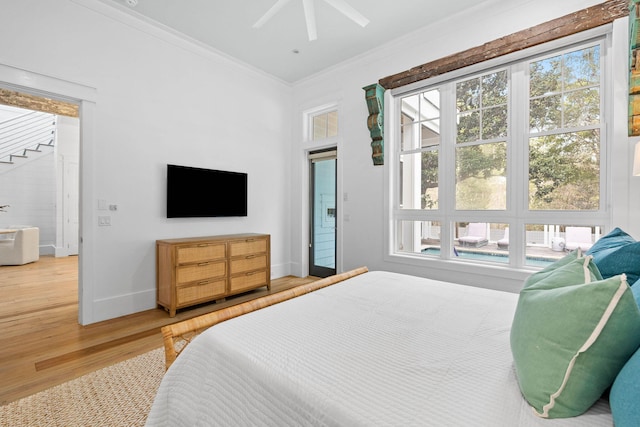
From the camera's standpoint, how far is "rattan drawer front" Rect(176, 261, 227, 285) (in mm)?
3193

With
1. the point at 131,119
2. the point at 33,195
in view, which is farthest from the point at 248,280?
the point at 33,195

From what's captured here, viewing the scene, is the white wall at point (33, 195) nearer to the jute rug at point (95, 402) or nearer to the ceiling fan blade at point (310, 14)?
the jute rug at point (95, 402)

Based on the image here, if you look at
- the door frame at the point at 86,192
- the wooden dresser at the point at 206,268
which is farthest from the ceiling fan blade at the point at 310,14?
the wooden dresser at the point at 206,268

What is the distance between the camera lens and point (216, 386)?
3.43 ft

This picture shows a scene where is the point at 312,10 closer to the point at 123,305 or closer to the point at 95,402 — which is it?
the point at 95,402

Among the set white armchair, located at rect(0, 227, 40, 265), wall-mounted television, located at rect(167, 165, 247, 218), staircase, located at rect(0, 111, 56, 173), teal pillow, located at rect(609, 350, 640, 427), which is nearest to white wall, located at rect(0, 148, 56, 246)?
staircase, located at rect(0, 111, 56, 173)

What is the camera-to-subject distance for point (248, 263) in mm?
3830

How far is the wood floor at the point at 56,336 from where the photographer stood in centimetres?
202

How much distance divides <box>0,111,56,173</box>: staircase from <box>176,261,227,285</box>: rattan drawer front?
21.3 feet

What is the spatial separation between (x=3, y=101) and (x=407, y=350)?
6.84m

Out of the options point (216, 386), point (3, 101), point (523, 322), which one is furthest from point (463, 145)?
point (3, 101)

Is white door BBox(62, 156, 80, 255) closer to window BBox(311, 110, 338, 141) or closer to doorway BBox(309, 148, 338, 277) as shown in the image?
doorway BBox(309, 148, 338, 277)

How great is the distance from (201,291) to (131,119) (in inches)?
79.4

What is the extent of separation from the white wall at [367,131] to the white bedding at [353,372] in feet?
5.82
